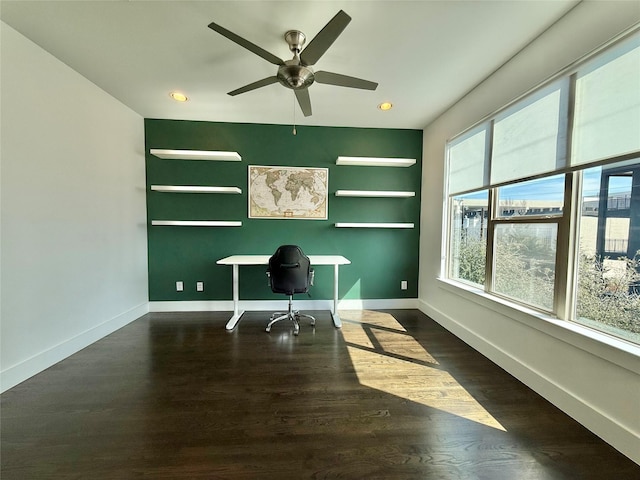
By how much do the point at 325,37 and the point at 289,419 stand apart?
2366mm

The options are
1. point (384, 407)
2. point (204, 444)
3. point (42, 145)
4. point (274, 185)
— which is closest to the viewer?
point (204, 444)

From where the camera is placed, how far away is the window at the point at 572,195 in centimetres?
145

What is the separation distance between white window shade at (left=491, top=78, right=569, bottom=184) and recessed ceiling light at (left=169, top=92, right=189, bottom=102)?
3.25m

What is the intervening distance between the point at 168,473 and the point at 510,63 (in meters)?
3.64

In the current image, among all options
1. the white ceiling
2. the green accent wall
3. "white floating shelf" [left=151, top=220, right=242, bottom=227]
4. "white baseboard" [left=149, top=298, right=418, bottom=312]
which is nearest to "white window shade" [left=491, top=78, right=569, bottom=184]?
the white ceiling

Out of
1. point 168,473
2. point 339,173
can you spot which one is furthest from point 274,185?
point 168,473

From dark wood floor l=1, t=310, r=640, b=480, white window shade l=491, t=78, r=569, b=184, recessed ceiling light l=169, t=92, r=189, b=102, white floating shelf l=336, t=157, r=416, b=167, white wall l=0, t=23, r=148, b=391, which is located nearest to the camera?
dark wood floor l=1, t=310, r=640, b=480

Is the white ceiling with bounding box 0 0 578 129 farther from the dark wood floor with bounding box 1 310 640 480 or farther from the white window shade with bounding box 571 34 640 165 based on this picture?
the dark wood floor with bounding box 1 310 640 480

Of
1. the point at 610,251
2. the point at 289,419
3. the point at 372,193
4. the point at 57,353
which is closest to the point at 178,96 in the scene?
the point at 372,193

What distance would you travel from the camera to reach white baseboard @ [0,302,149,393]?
74.4 inches

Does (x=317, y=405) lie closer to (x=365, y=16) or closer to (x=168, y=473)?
(x=168, y=473)

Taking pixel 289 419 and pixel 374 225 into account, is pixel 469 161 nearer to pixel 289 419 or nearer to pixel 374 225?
pixel 374 225

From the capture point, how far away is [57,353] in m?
2.25

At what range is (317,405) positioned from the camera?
5.63 ft
